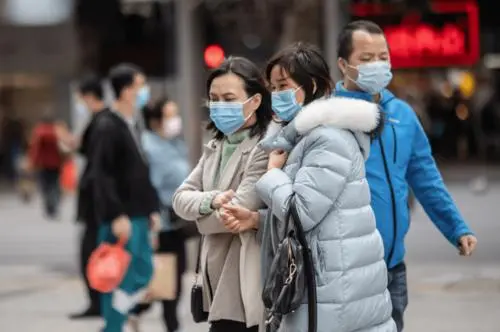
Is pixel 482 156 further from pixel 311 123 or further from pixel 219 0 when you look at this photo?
pixel 311 123

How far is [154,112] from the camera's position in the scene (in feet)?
28.8

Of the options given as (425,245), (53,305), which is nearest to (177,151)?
(53,305)

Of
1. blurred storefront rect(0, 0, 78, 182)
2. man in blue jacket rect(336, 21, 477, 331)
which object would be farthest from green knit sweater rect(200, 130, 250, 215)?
blurred storefront rect(0, 0, 78, 182)

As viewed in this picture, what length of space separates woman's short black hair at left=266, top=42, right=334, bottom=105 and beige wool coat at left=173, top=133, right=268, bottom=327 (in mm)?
363

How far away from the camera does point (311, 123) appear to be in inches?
188

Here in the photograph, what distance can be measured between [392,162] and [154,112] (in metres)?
3.36

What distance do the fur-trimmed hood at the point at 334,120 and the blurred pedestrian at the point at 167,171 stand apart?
369cm

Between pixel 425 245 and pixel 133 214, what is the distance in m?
7.08

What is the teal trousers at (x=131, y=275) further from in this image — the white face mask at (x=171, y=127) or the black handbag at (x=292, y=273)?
the black handbag at (x=292, y=273)

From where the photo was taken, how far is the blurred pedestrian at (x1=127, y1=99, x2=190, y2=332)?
8641 mm

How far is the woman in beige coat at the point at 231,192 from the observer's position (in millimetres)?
5137

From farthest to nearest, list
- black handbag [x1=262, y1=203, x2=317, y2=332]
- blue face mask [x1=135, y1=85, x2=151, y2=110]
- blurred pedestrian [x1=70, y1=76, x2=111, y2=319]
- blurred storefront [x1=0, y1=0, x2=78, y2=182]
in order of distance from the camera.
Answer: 1. blurred storefront [x1=0, y1=0, x2=78, y2=182]
2. blurred pedestrian [x1=70, y1=76, x2=111, y2=319]
3. blue face mask [x1=135, y1=85, x2=151, y2=110]
4. black handbag [x1=262, y1=203, x2=317, y2=332]

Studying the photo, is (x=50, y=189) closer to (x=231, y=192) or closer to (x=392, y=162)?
(x=392, y=162)

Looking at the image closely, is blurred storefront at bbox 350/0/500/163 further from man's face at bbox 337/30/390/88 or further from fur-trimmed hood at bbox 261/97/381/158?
fur-trimmed hood at bbox 261/97/381/158
